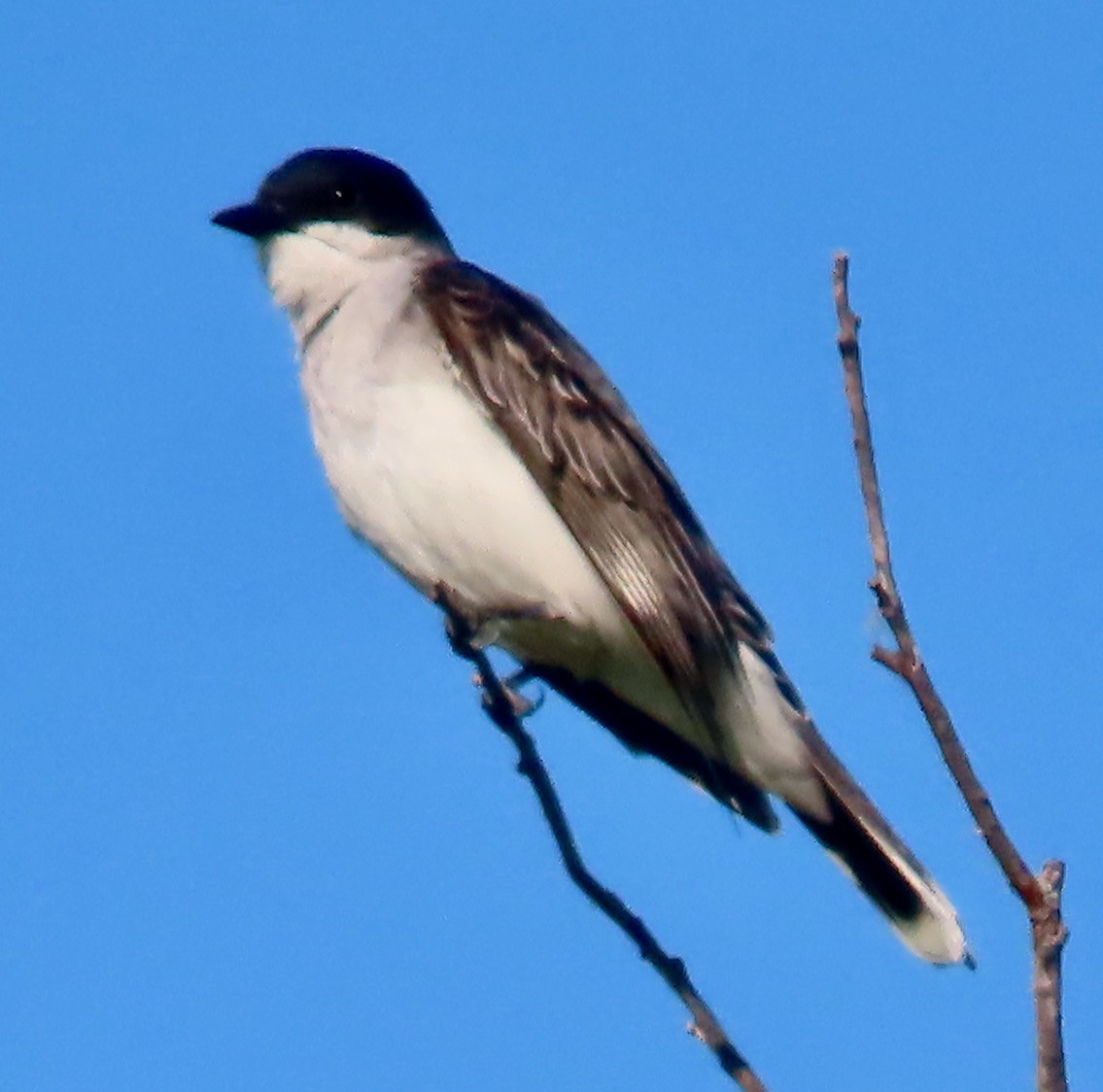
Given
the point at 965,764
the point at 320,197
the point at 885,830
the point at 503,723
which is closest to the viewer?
the point at 965,764

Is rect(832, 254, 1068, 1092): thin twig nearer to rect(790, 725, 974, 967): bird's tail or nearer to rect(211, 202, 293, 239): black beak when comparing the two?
rect(790, 725, 974, 967): bird's tail

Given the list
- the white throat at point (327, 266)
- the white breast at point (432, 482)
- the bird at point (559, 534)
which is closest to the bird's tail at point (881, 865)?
the bird at point (559, 534)

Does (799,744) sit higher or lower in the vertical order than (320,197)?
lower

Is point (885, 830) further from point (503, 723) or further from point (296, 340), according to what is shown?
point (296, 340)

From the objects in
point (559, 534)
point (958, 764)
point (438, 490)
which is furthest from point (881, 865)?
point (958, 764)

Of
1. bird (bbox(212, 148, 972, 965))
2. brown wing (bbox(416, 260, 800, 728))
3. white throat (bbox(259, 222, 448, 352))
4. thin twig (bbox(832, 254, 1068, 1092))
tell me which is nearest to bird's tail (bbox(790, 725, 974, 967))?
bird (bbox(212, 148, 972, 965))

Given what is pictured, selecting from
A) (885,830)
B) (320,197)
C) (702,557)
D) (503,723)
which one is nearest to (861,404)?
(503,723)

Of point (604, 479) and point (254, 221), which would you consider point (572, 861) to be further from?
point (254, 221)

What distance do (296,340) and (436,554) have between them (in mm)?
1130

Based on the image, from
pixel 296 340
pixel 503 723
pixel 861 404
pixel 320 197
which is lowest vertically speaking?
pixel 503 723

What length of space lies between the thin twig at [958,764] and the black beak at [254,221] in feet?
13.5

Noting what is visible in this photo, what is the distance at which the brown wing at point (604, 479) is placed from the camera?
658 cm

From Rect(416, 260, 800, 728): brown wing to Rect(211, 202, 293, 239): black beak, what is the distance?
0.73 m

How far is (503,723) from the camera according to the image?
5113mm
